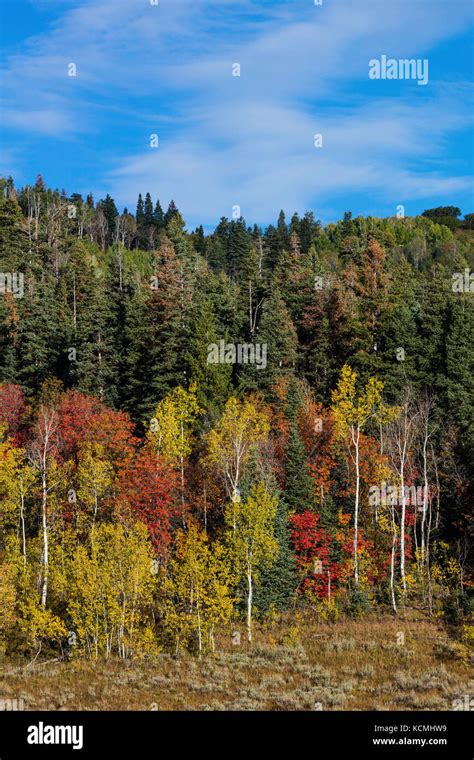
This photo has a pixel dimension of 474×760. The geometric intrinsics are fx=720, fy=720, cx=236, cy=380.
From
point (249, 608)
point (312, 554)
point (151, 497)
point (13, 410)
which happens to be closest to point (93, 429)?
point (151, 497)

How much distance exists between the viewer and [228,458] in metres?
42.6

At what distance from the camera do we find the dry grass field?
29.8 metres

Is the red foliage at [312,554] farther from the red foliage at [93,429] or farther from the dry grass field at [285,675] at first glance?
the red foliage at [93,429]

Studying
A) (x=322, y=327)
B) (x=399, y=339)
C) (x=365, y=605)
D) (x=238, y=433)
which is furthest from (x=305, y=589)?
(x=322, y=327)

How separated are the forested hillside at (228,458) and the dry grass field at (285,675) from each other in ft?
4.83

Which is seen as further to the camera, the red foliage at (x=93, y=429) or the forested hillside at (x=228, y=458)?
the red foliage at (x=93, y=429)

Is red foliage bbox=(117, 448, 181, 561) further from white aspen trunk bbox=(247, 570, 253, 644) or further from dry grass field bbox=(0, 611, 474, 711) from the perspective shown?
dry grass field bbox=(0, 611, 474, 711)

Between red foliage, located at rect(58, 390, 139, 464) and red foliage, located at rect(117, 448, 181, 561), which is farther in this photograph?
red foliage, located at rect(58, 390, 139, 464)

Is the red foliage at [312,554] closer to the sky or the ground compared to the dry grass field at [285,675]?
closer to the sky

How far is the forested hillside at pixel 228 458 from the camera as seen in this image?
37.4 m

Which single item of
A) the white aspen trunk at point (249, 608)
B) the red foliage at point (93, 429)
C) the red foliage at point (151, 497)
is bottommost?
the white aspen trunk at point (249, 608)

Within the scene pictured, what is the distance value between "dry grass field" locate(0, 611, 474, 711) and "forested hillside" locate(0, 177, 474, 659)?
1.47 metres

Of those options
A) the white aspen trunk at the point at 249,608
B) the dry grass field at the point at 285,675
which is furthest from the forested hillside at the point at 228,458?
the dry grass field at the point at 285,675

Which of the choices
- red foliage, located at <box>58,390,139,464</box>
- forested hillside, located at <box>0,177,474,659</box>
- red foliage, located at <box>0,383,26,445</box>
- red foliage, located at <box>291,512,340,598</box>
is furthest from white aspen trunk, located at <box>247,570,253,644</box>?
red foliage, located at <box>0,383,26,445</box>
